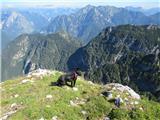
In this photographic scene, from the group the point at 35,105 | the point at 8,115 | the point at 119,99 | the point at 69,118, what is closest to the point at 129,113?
the point at 119,99

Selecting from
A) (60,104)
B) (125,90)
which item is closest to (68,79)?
(60,104)

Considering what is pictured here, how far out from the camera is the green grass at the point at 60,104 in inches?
1128

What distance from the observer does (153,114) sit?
1182 inches

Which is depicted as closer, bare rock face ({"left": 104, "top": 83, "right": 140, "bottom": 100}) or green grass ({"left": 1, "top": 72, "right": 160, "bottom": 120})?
green grass ({"left": 1, "top": 72, "right": 160, "bottom": 120})

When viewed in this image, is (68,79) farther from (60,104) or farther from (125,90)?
(125,90)

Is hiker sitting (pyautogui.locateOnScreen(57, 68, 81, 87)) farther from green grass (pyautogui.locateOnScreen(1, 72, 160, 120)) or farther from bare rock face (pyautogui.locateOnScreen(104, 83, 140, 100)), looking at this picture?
bare rock face (pyautogui.locateOnScreen(104, 83, 140, 100))

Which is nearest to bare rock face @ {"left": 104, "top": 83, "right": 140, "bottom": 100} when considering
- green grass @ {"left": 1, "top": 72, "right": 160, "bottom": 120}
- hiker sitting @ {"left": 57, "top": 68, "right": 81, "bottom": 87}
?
green grass @ {"left": 1, "top": 72, "right": 160, "bottom": 120}

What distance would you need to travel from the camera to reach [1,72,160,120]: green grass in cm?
2864

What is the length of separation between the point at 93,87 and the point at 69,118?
25.7 feet

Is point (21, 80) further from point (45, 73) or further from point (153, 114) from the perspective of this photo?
point (153, 114)

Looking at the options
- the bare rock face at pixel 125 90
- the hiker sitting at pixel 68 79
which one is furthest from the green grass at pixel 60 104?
the bare rock face at pixel 125 90

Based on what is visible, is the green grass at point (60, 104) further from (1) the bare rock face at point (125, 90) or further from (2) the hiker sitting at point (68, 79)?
(1) the bare rock face at point (125, 90)

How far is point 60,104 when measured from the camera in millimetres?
30141

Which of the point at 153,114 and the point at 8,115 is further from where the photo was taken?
the point at 153,114
